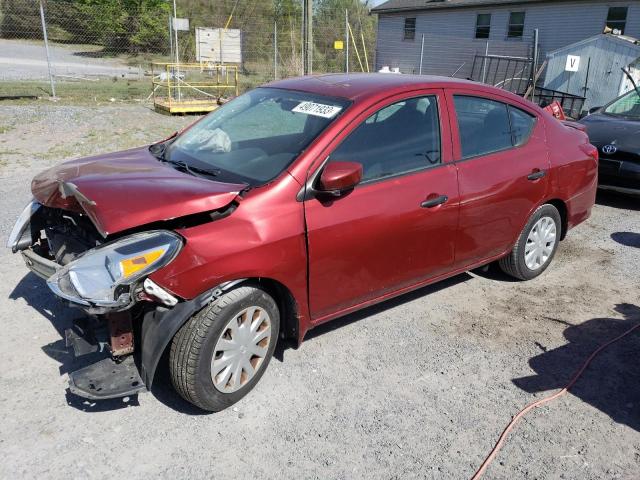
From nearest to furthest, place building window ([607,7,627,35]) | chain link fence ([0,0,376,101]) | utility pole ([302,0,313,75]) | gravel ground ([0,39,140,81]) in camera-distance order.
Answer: utility pole ([302,0,313,75]) < chain link fence ([0,0,376,101]) < building window ([607,7,627,35]) < gravel ground ([0,39,140,81])

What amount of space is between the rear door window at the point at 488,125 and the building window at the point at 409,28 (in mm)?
26550

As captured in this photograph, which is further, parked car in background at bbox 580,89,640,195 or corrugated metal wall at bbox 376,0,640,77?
corrugated metal wall at bbox 376,0,640,77

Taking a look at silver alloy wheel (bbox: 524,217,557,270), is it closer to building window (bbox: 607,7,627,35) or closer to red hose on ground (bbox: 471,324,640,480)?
red hose on ground (bbox: 471,324,640,480)

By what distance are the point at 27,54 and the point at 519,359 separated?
31578mm

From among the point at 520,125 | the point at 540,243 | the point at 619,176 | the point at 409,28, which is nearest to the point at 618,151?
the point at 619,176

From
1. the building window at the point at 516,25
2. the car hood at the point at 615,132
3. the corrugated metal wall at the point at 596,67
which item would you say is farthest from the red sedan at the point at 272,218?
the building window at the point at 516,25

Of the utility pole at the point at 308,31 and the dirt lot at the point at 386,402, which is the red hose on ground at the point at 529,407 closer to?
the dirt lot at the point at 386,402

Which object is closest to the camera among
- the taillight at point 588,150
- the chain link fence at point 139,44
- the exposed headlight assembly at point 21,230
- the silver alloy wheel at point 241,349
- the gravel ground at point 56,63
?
the silver alloy wheel at point 241,349

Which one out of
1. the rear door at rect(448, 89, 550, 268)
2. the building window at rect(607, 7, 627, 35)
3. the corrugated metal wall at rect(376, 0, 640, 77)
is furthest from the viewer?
Result: the corrugated metal wall at rect(376, 0, 640, 77)

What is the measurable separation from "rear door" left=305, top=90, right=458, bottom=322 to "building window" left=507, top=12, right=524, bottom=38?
23.7 m

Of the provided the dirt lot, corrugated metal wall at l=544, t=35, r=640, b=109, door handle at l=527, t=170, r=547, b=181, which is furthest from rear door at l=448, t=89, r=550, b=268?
corrugated metal wall at l=544, t=35, r=640, b=109

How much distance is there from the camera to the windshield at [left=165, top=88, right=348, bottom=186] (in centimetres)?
335

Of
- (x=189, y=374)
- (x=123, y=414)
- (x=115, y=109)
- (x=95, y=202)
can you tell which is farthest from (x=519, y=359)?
(x=115, y=109)

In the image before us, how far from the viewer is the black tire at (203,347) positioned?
2.84 m
